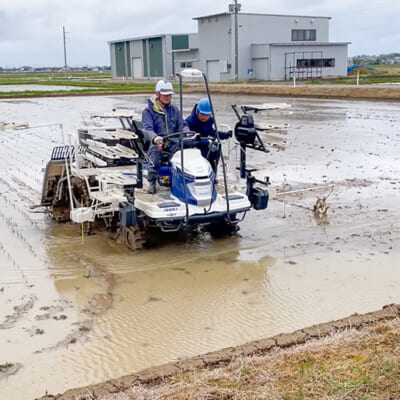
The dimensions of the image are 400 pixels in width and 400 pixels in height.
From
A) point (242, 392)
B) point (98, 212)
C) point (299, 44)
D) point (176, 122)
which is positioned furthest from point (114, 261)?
point (299, 44)

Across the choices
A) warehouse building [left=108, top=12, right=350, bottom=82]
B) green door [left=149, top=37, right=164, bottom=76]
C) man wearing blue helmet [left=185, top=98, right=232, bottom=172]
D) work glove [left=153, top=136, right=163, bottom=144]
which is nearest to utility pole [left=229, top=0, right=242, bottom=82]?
warehouse building [left=108, top=12, right=350, bottom=82]

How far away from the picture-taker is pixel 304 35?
5872 cm

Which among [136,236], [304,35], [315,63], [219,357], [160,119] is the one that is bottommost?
[219,357]

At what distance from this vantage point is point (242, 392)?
421 centimetres

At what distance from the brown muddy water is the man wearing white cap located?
3.78ft

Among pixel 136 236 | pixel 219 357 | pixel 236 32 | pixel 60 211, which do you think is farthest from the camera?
pixel 236 32

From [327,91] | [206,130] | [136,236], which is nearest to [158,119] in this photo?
[206,130]

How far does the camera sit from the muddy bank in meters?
4.61

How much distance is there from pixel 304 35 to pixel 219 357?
5702cm

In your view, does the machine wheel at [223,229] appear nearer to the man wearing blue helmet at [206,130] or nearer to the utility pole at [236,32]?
the man wearing blue helmet at [206,130]

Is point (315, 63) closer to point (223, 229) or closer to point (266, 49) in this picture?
point (266, 49)

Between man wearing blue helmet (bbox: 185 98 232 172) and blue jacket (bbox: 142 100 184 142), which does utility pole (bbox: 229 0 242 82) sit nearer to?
man wearing blue helmet (bbox: 185 98 232 172)

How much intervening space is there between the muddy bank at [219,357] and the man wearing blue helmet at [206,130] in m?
3.71

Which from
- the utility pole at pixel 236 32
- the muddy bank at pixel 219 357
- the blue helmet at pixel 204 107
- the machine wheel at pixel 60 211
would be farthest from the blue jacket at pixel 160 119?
the utility pole at pixel 236 32
